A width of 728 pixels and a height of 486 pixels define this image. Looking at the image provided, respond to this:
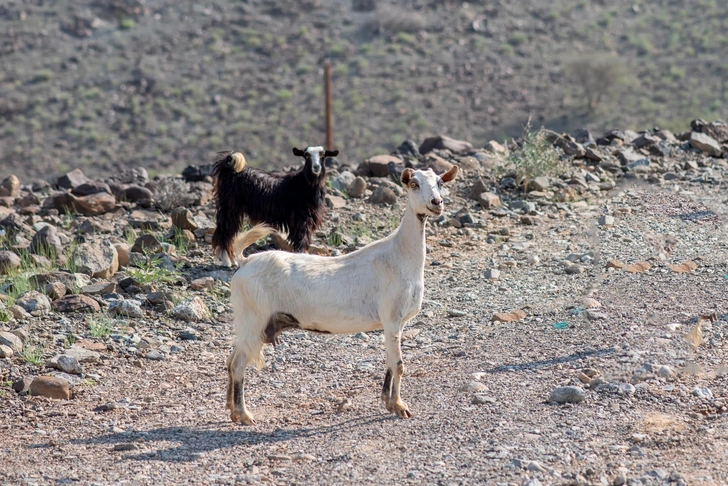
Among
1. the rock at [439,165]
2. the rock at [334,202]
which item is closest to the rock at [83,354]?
the rock at [334,202]

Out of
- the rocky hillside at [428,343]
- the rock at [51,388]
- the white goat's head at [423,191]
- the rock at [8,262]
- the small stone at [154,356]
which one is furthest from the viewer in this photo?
the rock at [8,262]

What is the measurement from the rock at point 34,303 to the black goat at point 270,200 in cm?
219

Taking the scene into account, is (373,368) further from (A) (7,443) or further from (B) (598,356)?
(A) (7,443)

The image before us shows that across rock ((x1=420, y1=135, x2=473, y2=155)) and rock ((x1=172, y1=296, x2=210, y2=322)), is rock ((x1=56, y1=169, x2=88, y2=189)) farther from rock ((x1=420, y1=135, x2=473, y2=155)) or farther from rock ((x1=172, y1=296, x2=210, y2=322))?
rock ((x1=172, y1=296, x2=210, y2=322))

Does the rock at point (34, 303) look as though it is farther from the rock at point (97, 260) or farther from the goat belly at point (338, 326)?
the goat belly at point (338, 326)

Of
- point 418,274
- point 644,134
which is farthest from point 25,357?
point 644,134

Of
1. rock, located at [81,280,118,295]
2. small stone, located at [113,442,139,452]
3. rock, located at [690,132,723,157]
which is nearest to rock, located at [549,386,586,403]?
small stone, located at [113,442,139,452]

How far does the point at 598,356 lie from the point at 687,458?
1710 millimetres

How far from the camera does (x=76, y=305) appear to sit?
9070mm

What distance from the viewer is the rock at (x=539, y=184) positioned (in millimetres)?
12633

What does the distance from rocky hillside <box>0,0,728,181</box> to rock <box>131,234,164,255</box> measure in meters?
13.9

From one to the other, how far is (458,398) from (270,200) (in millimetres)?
4483

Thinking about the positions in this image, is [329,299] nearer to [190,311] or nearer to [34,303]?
[190,311]

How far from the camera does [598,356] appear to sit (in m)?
7.47
